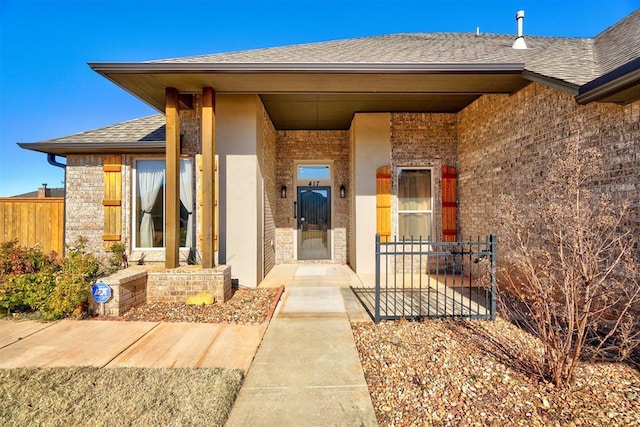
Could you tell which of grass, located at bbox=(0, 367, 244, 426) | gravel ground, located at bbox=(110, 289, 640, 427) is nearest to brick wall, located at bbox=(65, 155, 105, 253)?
grass, located at bbox=(0, 367, 244, 426)

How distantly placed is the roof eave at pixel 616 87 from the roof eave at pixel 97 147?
21.2 ft

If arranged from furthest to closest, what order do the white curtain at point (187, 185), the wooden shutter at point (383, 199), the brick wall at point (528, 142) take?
1. the wooden shutter at point (383, 199)
2. the white curtain at point (187, 185)
3. the brick wall at point (528, 142)

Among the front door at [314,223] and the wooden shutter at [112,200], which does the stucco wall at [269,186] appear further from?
the wooden shutter at [112,200]

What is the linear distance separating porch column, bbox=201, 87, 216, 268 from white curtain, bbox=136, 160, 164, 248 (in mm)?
1848

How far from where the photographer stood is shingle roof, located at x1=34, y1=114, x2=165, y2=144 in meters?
5.92

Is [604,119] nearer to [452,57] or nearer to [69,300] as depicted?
[452,57]

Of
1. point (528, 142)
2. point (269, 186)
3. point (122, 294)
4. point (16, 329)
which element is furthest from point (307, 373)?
point (269, 186)

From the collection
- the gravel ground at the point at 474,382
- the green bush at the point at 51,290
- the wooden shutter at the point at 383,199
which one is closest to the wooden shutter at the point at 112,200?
the green bush at the point at 51,290

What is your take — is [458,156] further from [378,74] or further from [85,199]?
[85,199]

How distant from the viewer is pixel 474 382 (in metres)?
2.40

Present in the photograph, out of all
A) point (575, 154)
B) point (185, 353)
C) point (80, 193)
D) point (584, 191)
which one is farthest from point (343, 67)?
point (80, 193)

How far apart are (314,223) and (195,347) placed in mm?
5082

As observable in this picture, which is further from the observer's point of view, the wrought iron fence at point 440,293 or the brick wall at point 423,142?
the brick wall at point 423,142

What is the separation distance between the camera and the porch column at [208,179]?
4734mm
